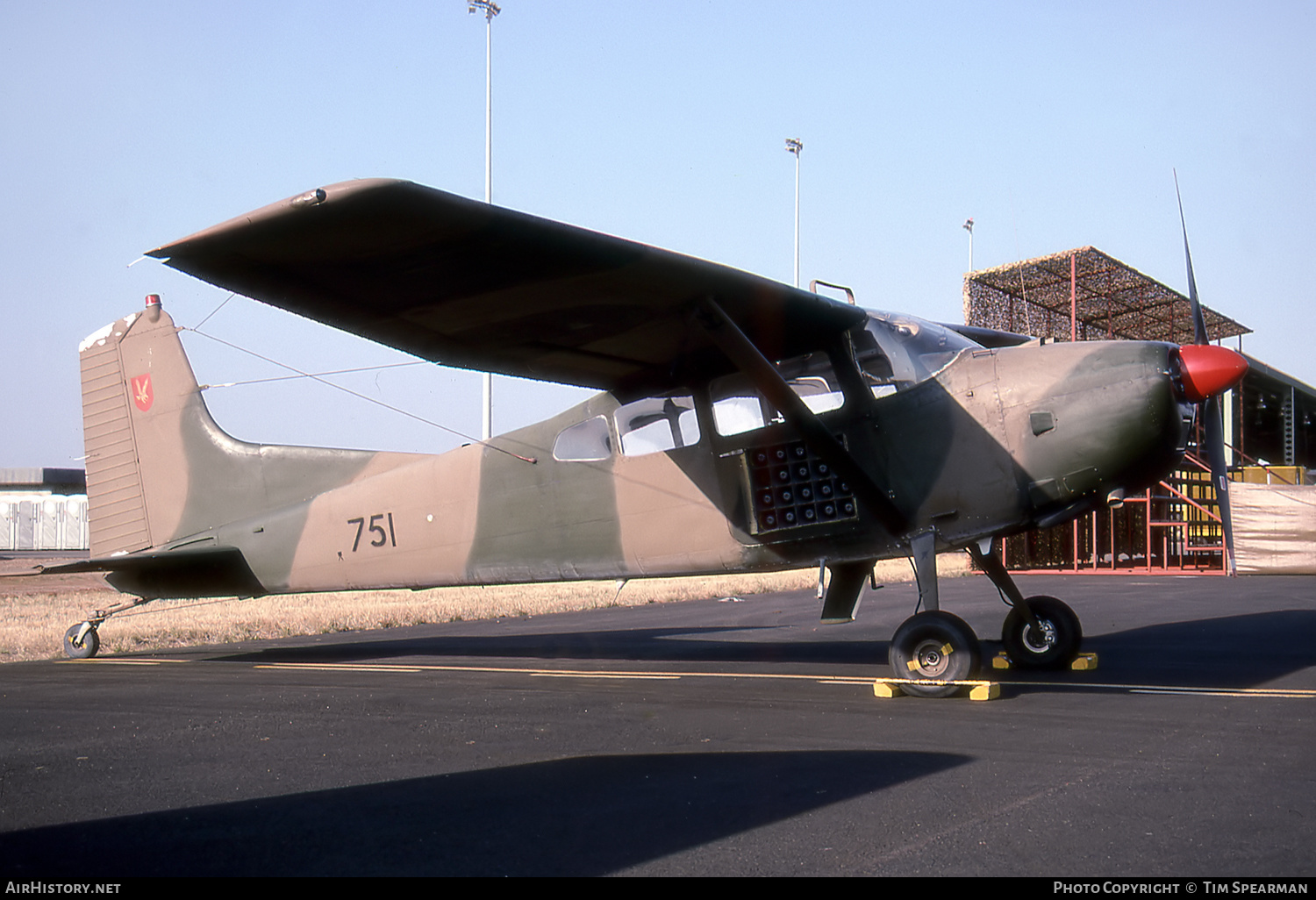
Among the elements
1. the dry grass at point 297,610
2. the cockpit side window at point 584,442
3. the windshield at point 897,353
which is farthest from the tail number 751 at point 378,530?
the windshield at point 897,353

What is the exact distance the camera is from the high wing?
19.0 feet

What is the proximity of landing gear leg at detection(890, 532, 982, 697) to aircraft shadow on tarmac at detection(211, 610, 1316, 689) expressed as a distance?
87 centimetres

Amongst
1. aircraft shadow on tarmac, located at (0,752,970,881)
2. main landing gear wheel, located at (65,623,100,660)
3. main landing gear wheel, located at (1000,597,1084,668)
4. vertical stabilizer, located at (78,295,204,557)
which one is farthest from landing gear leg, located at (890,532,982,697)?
main landing gear wheel, located at (65,623,100,660)

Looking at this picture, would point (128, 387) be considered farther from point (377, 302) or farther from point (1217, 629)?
point (1217, 629)

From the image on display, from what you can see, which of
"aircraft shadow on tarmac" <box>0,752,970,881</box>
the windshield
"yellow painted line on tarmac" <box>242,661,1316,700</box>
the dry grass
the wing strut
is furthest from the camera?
the dry grass

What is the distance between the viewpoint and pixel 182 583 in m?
11.2

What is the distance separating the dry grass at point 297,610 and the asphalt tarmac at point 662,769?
11.2 feet

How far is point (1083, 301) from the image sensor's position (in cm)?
3391

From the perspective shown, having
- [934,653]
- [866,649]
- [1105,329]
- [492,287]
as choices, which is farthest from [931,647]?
[1105,329]

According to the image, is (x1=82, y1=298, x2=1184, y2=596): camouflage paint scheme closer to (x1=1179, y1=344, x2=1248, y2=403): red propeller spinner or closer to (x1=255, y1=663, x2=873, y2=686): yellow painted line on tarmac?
(x1=1179, y1=344, x2=1248, y2=403): red propeller spinner

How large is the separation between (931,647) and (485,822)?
4264 millimetres

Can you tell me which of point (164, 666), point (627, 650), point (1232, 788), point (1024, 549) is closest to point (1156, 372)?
point (1232, 788)

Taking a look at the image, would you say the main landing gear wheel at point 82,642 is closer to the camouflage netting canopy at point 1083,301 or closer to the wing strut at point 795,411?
the wing strut at point 795,411

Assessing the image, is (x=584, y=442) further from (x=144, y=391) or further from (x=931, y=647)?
(x=144, y=391)
